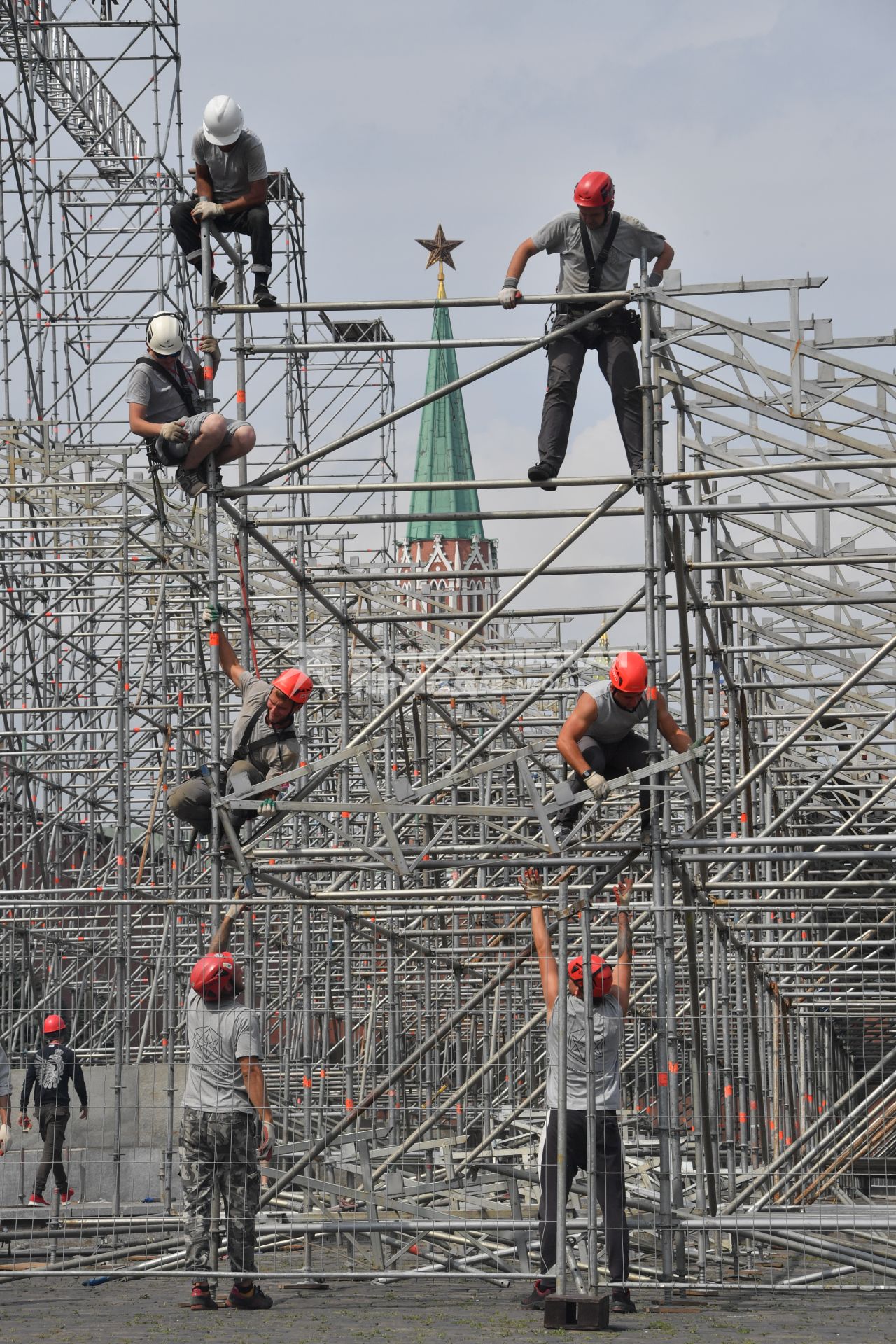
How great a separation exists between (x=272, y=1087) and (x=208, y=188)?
12.7 meters

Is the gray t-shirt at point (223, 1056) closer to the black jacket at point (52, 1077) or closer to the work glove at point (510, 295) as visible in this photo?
the work glove at point (510, 295)

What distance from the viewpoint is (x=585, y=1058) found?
9742 millimetres

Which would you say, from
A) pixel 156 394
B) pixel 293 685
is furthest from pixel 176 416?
pixel 293 685

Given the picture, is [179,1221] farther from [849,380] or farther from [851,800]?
[851,800]

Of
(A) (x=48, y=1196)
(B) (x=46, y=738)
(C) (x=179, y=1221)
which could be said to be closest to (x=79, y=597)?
(B) (x=46, y=738)

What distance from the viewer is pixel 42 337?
82.2 feet

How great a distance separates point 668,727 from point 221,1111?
3.15 metres

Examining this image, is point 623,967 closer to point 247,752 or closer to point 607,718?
point 607,718

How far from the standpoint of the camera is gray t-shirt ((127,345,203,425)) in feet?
36.7

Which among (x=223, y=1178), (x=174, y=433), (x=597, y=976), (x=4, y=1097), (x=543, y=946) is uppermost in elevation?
(x=174, y=433)

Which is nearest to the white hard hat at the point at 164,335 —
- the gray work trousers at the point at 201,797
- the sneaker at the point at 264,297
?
the sneaker at the point at 264,297

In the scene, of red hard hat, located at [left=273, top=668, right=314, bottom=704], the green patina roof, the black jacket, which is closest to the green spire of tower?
the green patina roof

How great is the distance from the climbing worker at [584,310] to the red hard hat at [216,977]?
3379mm

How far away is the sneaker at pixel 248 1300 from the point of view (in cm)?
962
